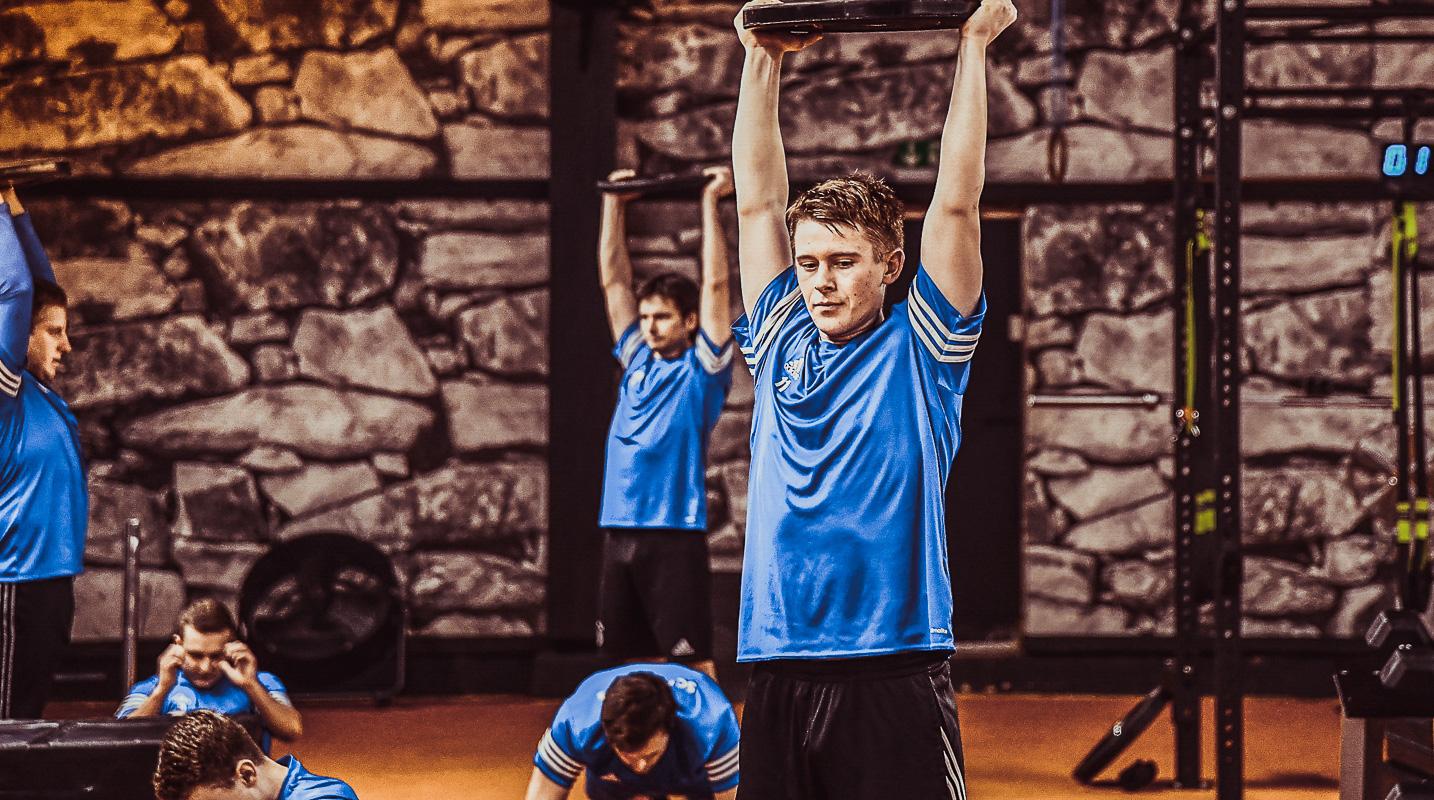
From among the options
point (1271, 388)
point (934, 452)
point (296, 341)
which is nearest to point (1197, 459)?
point (1271, 388)

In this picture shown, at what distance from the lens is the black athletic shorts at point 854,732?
66.9 inches

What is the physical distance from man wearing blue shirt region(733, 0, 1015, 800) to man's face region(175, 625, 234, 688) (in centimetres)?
204

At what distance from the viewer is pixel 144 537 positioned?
5539mm

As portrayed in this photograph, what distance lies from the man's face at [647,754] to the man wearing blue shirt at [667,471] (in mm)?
1094

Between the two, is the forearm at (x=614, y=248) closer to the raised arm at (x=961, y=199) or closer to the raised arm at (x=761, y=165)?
the raised arm at (x=761, y=165)

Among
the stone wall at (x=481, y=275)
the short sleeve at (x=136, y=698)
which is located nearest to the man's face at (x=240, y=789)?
the short sleeve at (x=136, y=698)

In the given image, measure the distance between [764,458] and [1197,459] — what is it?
2752 mm

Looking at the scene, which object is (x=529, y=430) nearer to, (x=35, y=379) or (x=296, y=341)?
(x=296, y=341)

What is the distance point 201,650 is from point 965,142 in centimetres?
253

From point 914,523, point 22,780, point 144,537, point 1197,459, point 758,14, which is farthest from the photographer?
point 144,537

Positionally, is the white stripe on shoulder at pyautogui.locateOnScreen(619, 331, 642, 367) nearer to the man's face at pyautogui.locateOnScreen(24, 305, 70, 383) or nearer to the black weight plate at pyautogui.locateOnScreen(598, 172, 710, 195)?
the black weight plate at pyautogui.locateOnScreen(598, 172, 710, 195)

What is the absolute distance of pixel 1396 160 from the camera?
3.33 meters

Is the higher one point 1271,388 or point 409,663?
point 1271,388

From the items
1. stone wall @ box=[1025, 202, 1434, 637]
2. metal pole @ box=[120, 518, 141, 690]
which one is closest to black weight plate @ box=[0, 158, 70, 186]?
metal pole @ box=[120, 518, 141, 690]
